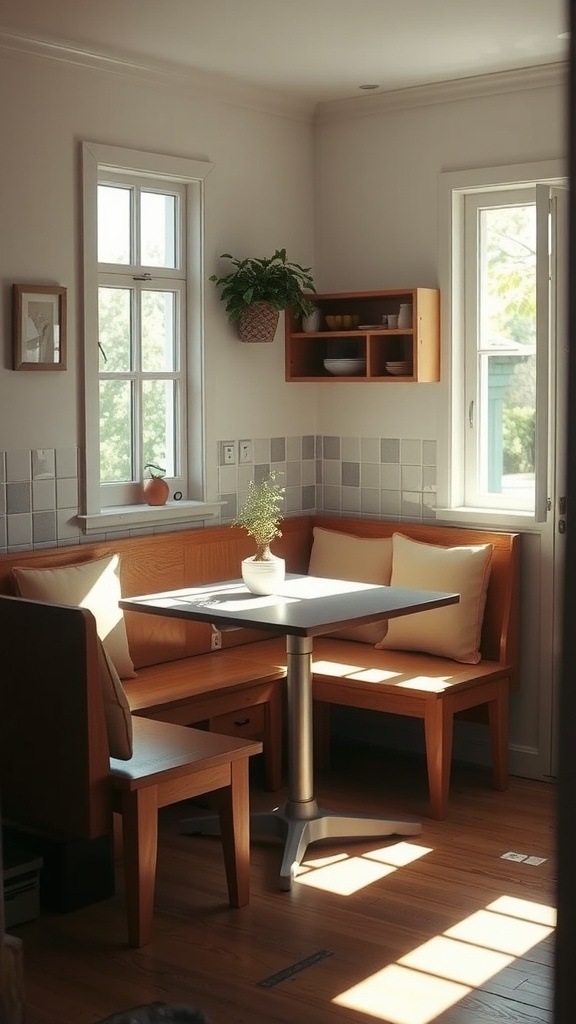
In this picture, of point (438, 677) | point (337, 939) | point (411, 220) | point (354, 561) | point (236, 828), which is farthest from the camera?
point (354, 561)

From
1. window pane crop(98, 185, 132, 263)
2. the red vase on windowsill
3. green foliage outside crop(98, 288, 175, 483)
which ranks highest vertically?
window pane crop(98, 185, 132, 263)

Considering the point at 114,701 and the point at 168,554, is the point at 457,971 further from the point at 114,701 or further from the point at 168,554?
the point at 168,554

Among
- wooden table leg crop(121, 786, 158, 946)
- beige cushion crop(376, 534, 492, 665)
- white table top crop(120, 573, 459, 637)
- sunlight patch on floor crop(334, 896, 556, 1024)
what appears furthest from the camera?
beige cushion crop(376, 534, 492, 665)

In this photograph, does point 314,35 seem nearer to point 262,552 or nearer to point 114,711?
point 262,552

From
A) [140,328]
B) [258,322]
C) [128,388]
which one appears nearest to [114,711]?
[128,388]

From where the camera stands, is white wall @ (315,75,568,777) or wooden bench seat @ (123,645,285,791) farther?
white wall @ (315,75,568,777)

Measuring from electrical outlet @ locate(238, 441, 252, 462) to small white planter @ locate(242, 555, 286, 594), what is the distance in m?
0.98

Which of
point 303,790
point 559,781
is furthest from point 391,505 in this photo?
point 559,781

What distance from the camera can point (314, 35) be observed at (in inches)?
167

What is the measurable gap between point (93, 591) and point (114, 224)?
1.49 meters

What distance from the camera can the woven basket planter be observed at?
16.5ft

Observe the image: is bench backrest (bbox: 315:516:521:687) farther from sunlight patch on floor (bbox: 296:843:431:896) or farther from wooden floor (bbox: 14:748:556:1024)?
sunlight patch on floor (bbox: 296:843:431:896)

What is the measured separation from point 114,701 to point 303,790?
36.8 inches

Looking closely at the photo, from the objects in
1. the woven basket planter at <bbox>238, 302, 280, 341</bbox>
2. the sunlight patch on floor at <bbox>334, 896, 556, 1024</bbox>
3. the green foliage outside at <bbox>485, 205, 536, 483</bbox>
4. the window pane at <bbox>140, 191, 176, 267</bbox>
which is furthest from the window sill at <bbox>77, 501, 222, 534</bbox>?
the sunlight patch on floor at <bbox>334, 896, 556, 1024</bbox>
